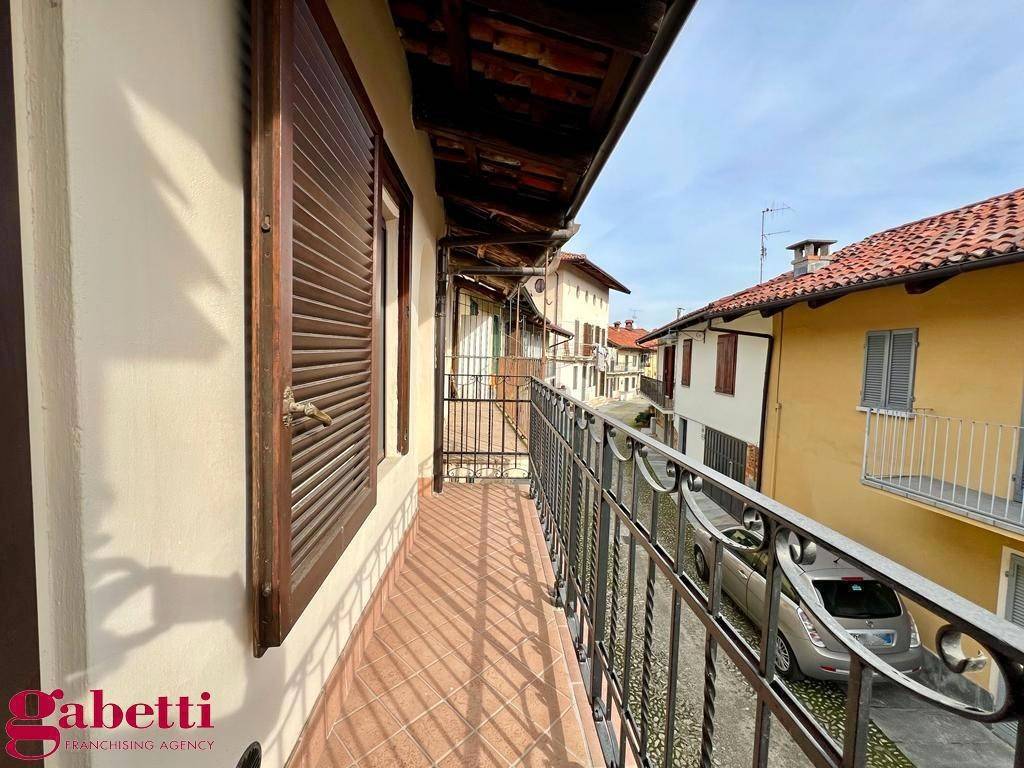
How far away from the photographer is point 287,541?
1192mm

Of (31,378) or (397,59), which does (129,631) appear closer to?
(31,378)

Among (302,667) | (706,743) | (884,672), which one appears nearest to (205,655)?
(302,667)

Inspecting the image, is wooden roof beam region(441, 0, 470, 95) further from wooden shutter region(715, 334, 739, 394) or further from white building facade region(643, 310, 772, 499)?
wooden shutter region(715, 334, 739, 394)

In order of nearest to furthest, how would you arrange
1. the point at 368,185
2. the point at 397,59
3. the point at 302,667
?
1. the point at 302,667
2. the point at 368,185
3. the point at 397,59

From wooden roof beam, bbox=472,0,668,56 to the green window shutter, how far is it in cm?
759

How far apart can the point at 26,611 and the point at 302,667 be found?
1196mm

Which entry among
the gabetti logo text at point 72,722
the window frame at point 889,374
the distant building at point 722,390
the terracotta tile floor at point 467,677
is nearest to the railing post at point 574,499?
the terracotta tile floor at point 467,677

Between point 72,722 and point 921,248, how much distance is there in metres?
9.43

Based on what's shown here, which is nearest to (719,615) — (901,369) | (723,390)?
(901,369)

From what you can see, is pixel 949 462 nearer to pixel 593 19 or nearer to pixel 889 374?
pixel 889 374

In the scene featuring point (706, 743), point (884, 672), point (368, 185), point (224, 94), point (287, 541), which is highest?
point (368, 185)

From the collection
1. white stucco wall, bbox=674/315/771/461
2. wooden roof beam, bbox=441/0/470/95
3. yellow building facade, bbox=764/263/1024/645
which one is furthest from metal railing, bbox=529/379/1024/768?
white stucco wall, bbox=674/315/771/461

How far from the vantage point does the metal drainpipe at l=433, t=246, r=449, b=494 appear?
14.9 feet

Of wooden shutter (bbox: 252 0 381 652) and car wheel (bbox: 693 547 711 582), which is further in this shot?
car wheel (bbox: 693 547 711 582)
